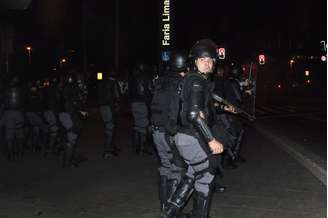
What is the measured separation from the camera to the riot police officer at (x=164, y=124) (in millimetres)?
5656

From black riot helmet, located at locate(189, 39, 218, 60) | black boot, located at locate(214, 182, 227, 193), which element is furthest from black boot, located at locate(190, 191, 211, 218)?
black boot, located at locate(214, 182, 227, 193)

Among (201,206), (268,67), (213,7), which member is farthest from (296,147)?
(268,67)

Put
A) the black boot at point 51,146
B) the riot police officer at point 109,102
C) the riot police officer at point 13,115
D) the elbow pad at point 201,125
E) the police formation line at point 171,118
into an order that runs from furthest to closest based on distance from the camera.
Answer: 1. the black boot at point 51,146
2. the riot police officer at point 13,115
3. the riot police officer at point 109,102
4. the police formation line at point 171,118
5. the elbow pad at point 201,125

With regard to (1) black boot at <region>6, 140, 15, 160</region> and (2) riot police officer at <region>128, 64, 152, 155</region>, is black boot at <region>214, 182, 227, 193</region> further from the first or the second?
(1) black boot at <region>6, 140, 15, 160</region>

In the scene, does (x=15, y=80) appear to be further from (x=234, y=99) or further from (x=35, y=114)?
(x=234, y=99)

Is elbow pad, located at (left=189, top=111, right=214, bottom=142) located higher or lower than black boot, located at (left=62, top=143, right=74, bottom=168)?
higher

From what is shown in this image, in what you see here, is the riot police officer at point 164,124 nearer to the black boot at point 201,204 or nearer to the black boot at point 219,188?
the black boot at point 201,204

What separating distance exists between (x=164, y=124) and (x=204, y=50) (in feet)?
3.19

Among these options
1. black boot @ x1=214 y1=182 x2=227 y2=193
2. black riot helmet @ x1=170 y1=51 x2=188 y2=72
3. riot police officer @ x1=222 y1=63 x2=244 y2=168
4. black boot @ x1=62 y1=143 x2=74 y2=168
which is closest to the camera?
black riot helmet @ x1=170 y1=51 x2=188 y2=72

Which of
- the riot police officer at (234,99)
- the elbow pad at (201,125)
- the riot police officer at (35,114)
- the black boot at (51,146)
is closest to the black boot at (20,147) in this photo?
the black boot at (51,146)

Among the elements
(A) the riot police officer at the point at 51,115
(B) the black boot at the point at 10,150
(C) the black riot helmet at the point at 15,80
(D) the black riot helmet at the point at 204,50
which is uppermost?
(D) the black riot helmet at the point at 204,50

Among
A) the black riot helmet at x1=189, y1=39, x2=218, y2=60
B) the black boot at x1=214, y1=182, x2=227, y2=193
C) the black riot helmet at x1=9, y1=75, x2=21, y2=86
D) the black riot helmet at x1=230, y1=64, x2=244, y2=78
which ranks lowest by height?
the black boot at x1=214, y1=182, x2=227, y2=193

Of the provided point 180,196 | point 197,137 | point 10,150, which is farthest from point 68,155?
point 197,137

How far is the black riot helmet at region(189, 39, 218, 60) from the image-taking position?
16.7ft
